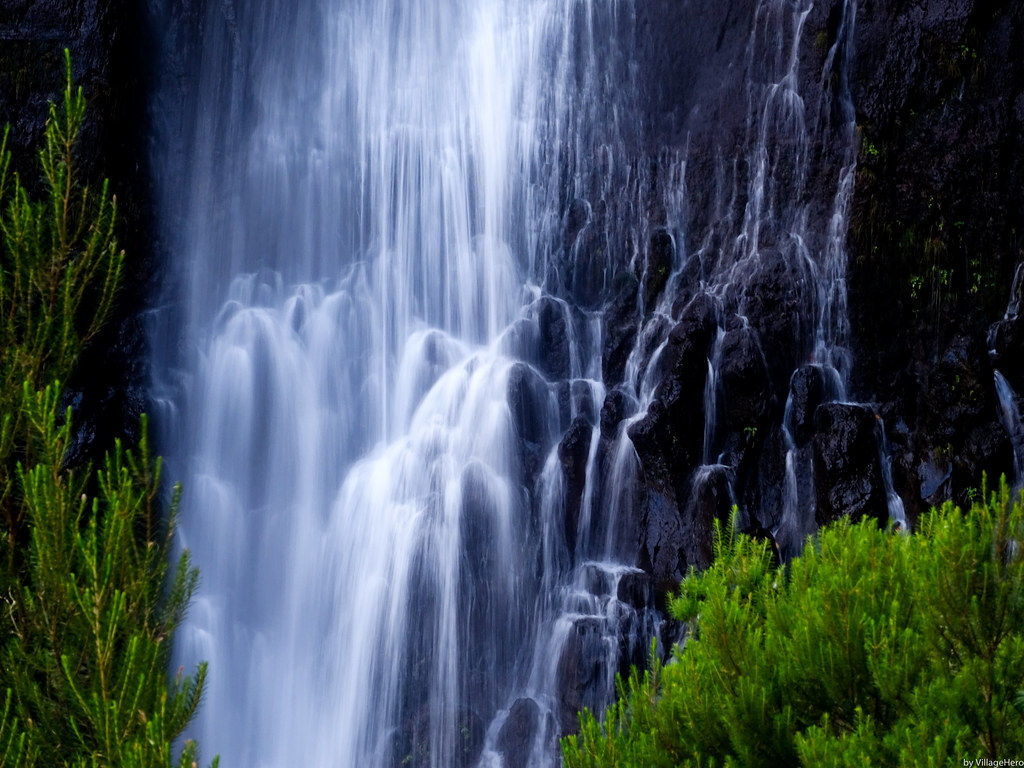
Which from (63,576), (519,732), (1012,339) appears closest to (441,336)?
(519,732)

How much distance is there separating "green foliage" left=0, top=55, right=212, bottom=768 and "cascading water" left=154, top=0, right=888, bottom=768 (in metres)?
8.30

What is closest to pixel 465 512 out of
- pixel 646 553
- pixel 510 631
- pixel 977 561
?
pixel 510 631

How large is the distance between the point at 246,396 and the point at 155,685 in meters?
12.2

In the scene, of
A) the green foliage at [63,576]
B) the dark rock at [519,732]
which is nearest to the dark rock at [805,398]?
the dark rock at [519,732]

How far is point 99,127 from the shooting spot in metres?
15.6

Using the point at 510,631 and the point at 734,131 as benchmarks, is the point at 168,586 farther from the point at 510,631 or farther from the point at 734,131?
the point at 734,131

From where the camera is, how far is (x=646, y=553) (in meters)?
12.0

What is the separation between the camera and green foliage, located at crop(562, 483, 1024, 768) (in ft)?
9.70

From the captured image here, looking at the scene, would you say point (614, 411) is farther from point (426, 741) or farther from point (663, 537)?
point (426, 741)

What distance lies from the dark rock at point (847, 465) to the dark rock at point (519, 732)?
4515 mm

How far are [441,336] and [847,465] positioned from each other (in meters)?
7.22

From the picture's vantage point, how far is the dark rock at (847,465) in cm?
1113

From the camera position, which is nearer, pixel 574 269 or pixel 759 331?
pixel 759 331

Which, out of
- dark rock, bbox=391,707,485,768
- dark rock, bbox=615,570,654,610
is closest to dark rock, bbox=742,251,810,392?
dark rock, bbox=615,570,654,610
